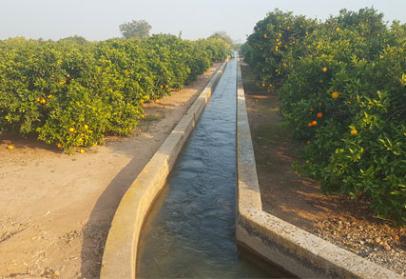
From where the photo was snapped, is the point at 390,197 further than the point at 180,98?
No

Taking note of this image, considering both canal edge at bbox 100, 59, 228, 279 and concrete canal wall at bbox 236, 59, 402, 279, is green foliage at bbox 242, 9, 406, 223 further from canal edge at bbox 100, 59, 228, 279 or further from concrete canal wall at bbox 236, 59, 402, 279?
canal edge at bbox 100, 59, 228, 279

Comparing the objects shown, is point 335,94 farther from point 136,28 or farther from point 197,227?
point 136,28

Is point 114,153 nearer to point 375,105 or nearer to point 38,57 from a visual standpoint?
point 38,57

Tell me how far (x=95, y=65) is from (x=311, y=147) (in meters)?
5.69

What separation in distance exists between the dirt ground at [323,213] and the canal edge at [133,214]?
6.43 ft

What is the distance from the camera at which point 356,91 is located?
16.3 feet

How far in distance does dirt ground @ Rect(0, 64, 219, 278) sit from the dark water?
0.73m

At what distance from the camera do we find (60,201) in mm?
5512

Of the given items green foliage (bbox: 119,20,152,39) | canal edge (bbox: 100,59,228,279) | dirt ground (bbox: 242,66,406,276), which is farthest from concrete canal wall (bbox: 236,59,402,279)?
green foliage (bbox: 119,20,152,39)

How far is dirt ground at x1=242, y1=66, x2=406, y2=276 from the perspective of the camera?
4.26m

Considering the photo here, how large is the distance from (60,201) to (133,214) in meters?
1.51

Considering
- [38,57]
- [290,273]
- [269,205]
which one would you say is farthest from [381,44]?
[38,57]

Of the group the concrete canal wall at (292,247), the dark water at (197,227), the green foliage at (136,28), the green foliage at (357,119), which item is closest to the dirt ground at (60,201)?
the dark water at (197,227)

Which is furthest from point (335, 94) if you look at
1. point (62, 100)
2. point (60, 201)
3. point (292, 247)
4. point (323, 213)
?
point (62, 100)
